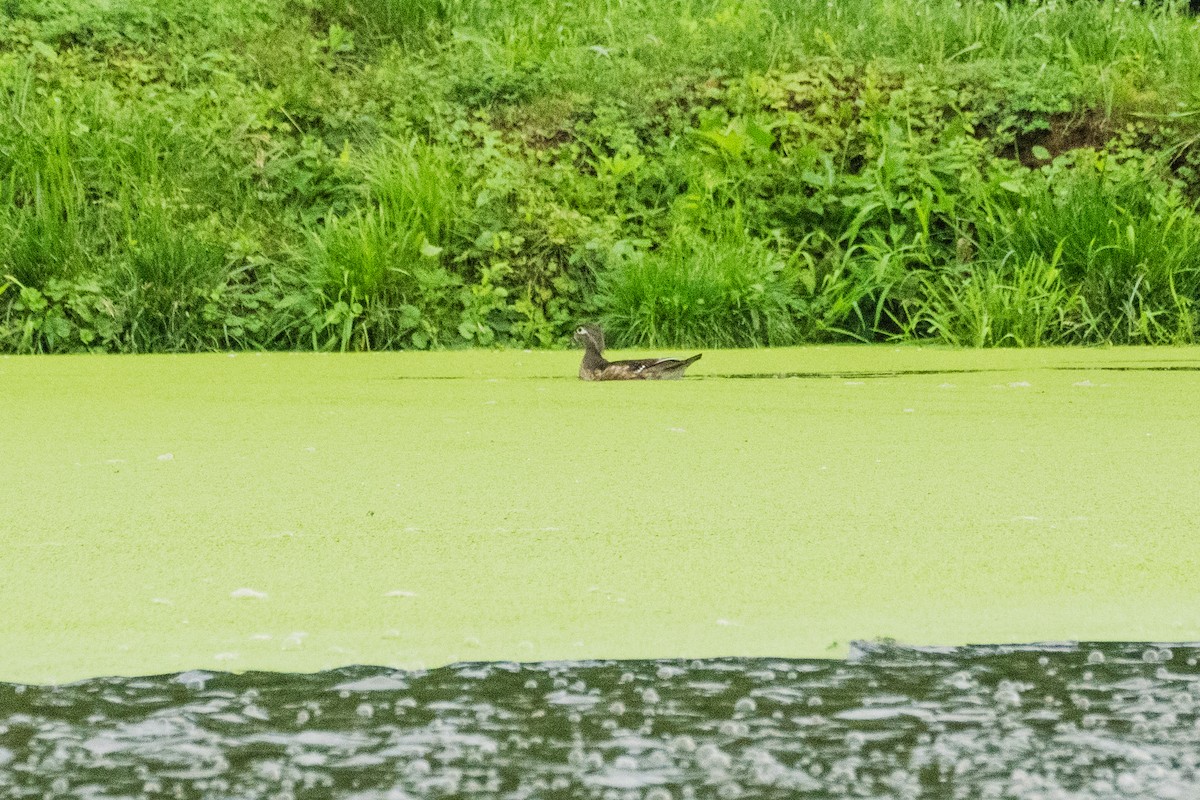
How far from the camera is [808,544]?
8.11 ft

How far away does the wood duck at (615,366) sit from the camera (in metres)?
5.03

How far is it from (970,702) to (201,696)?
0.78 meters

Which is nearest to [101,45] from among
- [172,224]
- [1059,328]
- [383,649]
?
[172,224]

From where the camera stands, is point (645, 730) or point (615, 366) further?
point (615, 366)

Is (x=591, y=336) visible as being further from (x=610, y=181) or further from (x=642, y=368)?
(x=610, y=181)

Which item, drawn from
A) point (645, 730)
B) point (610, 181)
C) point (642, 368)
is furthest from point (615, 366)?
point (645, 730)

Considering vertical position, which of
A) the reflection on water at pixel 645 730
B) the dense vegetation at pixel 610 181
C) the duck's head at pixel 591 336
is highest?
the dense vegetation at pixel 610 181

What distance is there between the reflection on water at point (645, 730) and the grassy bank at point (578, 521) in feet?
0.27

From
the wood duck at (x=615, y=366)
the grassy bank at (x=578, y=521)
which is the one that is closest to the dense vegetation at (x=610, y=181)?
the wood duck at (x=615, y=366)

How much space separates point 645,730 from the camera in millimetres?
1593

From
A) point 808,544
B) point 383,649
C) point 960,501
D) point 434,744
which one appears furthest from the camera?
point 960,501

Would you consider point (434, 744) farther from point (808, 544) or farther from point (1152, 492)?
point (1152, 492)

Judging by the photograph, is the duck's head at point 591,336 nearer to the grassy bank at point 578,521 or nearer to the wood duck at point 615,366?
the wood duck at point 615,366

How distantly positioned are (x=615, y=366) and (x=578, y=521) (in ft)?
7.89
